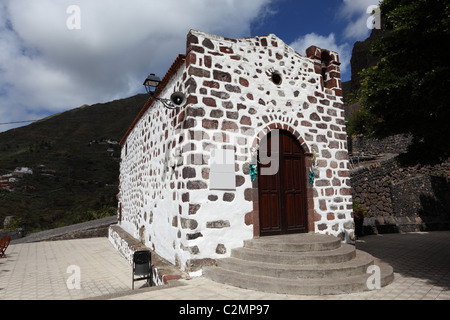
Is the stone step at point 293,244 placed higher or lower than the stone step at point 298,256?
higher

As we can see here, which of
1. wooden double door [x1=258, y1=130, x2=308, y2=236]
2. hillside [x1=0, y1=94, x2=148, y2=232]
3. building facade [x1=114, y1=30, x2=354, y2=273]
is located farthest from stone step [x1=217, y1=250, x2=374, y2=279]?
hillside [x1=0, y1=94, x2=148, y2=232]

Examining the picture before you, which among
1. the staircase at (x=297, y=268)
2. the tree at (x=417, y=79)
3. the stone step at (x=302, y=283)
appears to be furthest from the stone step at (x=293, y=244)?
the tree at (x=417, y=79)

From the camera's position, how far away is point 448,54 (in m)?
4.59

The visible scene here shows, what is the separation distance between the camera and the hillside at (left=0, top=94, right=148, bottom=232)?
20.9m

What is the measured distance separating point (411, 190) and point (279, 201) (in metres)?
9.53

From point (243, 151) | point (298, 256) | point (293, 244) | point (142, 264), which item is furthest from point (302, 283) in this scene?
point (142, 264)

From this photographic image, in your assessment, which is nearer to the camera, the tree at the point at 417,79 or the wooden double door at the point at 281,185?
the tree at the point at 417,79

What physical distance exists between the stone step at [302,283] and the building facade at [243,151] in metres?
0.90

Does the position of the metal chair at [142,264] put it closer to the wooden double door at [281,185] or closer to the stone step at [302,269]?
the stone step at [302,269]

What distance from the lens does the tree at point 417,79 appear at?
4.46 metres

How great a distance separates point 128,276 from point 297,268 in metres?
4.51

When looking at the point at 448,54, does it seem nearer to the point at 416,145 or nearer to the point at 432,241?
the point at 416,145

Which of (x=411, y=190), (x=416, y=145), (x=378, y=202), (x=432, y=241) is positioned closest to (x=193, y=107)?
(x=416, y=145)

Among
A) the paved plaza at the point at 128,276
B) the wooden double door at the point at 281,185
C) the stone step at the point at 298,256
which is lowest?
the paved plaza at the point at 128,276
